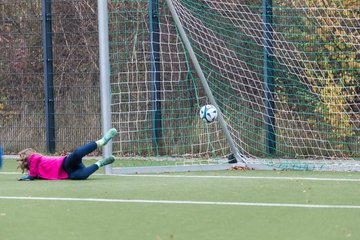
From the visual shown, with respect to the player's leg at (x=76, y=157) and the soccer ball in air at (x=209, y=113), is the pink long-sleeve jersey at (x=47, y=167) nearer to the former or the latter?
the player's leg at (x=76, y=157)

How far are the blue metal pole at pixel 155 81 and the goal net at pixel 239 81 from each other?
0.06 feet

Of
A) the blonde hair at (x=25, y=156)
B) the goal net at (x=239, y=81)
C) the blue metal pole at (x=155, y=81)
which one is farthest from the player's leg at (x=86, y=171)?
the blue metal pole at (x=155, y=81)

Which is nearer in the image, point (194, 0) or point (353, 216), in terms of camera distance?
point (353, 216)

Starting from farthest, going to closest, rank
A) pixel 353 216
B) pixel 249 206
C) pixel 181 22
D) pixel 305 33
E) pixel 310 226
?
1. pixel 305 33
2. pixel 181 22
3. pixel 249 206
4. pixel 353 216
5. pixel 310 226

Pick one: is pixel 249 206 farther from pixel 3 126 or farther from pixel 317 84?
pixel 3 126

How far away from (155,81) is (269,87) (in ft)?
5.73

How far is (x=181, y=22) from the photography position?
1394 centimetres

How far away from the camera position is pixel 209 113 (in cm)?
1375

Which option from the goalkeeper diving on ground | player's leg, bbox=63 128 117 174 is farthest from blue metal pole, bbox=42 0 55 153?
player's leg, bbox=63 128 117 174

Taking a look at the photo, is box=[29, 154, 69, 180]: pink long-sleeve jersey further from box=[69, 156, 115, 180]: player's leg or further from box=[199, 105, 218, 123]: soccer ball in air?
box=[199, 105, 218, 123]: soccer ball in air

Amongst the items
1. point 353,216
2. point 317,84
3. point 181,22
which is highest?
point 181,22

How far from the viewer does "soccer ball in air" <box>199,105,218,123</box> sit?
45.1ft

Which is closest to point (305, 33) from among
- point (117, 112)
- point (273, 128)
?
point (273, 128)

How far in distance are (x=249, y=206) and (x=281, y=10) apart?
6340 mm
